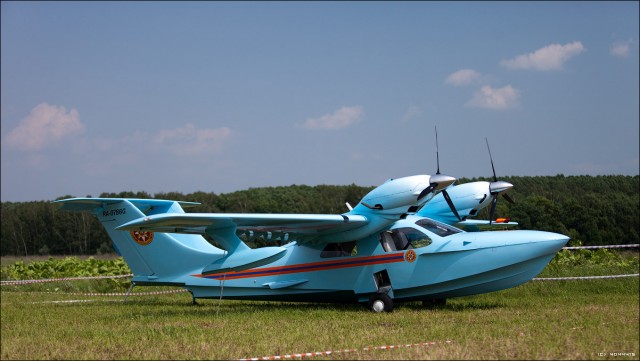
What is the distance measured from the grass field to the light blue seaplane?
0.52m

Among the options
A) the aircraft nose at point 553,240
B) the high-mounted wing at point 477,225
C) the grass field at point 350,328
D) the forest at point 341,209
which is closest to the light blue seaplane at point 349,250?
the aircraft nose at point 553,240

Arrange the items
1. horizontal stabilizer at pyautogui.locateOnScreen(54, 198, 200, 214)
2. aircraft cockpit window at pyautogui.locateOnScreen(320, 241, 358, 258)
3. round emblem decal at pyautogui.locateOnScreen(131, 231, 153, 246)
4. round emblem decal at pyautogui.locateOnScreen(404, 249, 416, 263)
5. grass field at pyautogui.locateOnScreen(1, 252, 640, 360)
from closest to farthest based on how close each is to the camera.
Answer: grass field at pyautogui.locateOnScreen(1, 252, 640, 360), round emblem decal at pyautogui.locateOnScreen(404, 249, 416, 263), horizontal stabilizer at pyautogui.locateOnScreen(54, 198, 200, 214), aircraft cockpit window at pyautogui.locateOnScreen(320, 241, 358, 258), round emblem decal at pyautogui.locateOnScreen(131, 231, 153, 246)

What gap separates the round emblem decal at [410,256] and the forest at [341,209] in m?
4.93

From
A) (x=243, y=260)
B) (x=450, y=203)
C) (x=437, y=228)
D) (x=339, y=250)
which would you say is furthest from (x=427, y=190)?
(x=243, y=260)

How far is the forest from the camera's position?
53.6 feet

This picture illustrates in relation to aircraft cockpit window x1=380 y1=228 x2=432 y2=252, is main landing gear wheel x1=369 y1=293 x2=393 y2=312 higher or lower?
lower

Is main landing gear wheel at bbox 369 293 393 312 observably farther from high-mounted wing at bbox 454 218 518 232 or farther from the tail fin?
the tail fin

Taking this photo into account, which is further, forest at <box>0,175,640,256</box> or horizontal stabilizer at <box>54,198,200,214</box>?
forest at <box>0,175,640,256</box>

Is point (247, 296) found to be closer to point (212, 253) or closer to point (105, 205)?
point (212, 253)

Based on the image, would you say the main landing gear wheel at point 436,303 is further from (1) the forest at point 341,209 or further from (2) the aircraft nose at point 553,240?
(1) the forest at point 341,209

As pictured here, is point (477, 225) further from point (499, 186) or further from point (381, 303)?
point (381, 303)

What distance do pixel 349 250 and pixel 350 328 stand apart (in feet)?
12.6

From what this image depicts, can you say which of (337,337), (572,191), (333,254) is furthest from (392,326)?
(572,191)

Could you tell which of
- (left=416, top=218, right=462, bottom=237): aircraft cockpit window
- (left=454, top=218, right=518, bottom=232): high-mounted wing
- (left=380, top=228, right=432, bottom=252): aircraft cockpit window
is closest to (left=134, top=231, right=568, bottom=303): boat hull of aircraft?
(left=380, top=228, right=432, bottom=252): aircraft cockpit window
